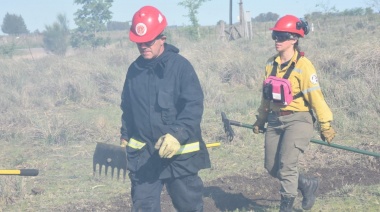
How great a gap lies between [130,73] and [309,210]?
231 cm

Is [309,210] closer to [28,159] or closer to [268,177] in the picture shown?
[268,177]

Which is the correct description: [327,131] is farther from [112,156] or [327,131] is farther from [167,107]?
[112,156]

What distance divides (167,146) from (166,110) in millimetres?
365

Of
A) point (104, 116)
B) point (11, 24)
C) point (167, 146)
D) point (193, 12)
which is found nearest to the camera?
point (167, 146)

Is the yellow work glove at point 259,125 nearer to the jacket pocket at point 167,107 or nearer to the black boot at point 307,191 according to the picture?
the black boot at point 307,191

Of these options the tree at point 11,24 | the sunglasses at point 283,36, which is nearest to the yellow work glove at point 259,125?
the sunglasses at point 283,36

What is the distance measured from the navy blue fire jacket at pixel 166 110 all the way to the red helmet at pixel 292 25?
4.16ft

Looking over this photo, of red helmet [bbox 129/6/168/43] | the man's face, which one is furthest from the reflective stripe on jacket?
red helmet [bbox 129/6/168/43]

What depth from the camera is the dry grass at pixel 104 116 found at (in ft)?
20.8

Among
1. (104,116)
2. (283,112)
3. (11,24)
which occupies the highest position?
(11,24)

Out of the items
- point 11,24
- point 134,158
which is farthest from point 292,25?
point 11,24

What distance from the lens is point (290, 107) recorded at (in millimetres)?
4871

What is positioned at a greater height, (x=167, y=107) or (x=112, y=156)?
(x=167, y=107)

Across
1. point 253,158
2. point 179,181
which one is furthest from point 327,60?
point 179,181
